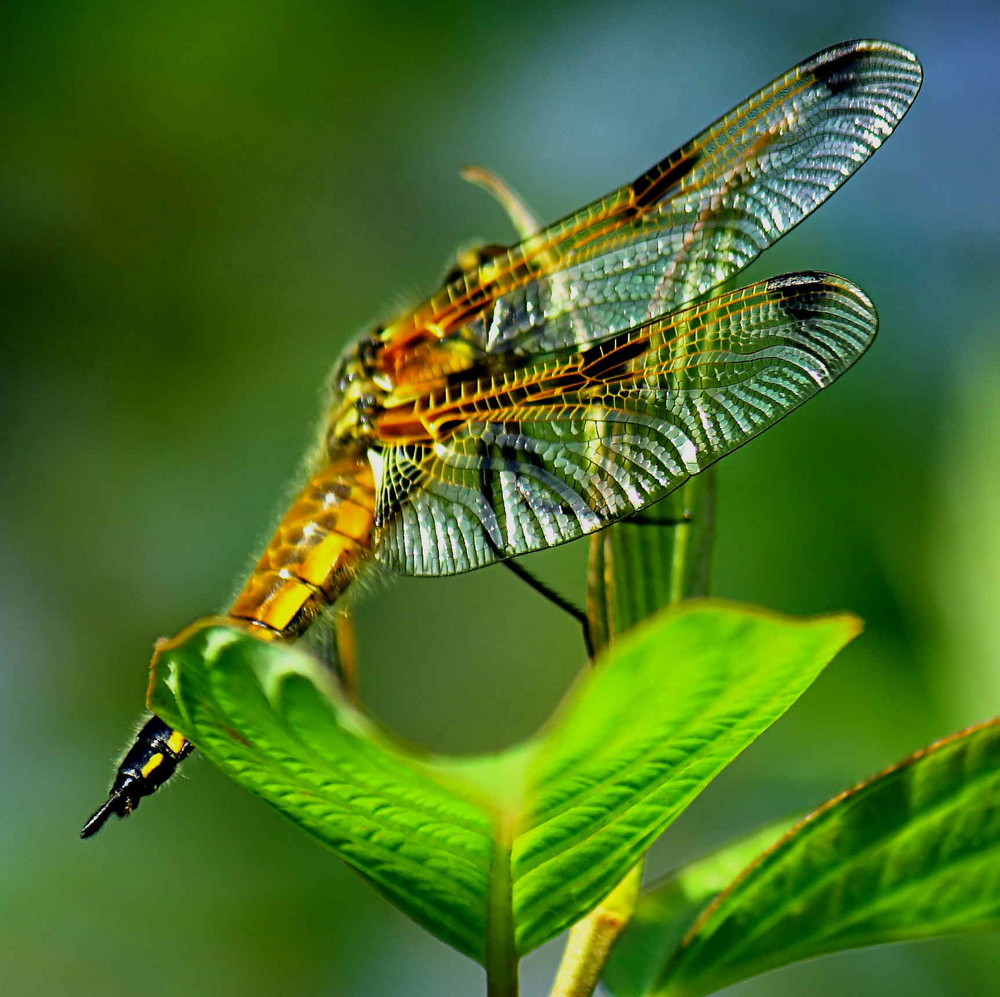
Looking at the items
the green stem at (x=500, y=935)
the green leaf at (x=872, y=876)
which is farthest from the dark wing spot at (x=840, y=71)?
the green stem at (x=500, y=935)

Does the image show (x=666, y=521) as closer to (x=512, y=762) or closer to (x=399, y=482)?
(x=512, y=762)

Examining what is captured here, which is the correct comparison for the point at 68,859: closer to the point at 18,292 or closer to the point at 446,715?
the point at 446,715

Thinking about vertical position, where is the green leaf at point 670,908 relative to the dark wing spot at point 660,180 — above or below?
below

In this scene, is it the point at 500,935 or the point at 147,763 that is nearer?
the point at 500,935

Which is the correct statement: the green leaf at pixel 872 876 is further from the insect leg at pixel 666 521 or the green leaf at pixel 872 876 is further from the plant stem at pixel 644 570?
the insect leg at pixel 666 521

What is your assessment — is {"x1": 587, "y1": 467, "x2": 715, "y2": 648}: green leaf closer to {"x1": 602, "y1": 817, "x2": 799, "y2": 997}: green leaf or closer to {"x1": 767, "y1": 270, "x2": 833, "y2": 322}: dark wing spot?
{"x1": 602, "y1": 817, "x2": 799, "y2": 997}: green leaf

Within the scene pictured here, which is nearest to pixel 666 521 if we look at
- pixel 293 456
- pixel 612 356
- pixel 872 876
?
pixel 872 876
